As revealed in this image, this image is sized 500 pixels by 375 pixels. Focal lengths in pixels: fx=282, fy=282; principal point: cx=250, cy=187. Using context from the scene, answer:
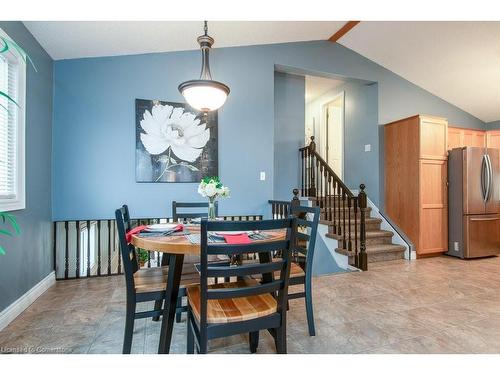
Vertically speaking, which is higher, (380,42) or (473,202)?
(380,42)

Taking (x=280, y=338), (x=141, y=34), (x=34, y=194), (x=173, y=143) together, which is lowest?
(x=280, y=338)

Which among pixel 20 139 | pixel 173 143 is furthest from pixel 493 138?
pixel 20 139

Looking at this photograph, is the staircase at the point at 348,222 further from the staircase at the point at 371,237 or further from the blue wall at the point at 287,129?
the blue wall at the point at 287,129

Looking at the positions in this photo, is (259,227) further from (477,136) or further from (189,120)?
(477,136)

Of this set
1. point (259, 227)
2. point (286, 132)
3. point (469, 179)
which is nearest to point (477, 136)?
point (469, 179)

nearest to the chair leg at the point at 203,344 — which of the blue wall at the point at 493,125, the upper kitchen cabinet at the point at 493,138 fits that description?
the upper kitchen cabinet at the point at 493,138

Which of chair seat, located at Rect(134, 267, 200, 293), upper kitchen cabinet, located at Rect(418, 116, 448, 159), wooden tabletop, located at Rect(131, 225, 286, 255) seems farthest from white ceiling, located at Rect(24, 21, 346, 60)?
chair seat, located at Rect(134, 267, 200, 293)

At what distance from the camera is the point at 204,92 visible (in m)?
2.11

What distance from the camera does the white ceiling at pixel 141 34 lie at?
2.66 meters

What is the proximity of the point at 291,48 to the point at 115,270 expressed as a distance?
155 inches

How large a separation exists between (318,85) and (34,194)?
16.5 ft

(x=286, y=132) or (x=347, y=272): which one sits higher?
(x=286, y=132)

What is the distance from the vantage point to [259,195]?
155 inches

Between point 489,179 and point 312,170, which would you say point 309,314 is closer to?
point 312,170
